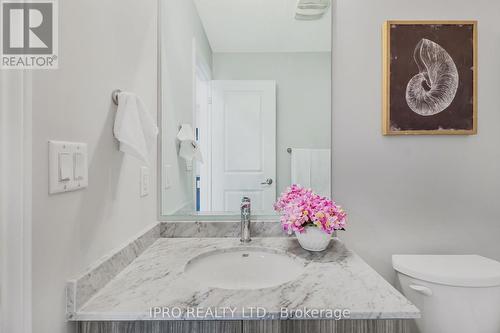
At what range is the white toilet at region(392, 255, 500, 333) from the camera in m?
1.11

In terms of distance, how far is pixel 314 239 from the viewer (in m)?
1.11

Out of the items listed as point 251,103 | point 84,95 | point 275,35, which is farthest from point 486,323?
point 84,95

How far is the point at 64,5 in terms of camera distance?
682 mm

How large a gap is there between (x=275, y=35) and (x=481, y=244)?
4.65 ft

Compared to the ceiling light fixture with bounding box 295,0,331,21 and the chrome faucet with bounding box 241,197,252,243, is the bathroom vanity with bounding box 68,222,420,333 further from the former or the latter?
the ceiling light fixture with bounding box 295,0,331,21

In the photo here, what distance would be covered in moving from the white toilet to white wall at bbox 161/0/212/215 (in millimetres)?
1063

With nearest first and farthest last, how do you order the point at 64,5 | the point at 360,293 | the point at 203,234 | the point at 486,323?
the point at 64,5
the point at 360,293
the point at 486,323
the point at 203,234

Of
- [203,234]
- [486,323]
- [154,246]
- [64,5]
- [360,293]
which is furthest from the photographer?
[203,234]

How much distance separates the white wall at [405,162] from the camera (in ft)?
4.55

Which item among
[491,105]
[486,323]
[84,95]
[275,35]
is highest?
[275,35]

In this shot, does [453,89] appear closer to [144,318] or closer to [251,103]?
[251,103]

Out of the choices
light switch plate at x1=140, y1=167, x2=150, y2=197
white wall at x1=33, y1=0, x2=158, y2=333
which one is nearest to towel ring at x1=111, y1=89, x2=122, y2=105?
white wall at x1=33, y1=0, x2=158, y2=333

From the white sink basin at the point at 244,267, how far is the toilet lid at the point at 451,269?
21.2 inches

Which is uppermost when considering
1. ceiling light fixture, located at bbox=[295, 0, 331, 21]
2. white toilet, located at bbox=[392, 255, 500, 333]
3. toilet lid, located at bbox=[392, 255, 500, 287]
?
ceiling light fixture, located at bbox=[295, 0, 331, 21]
